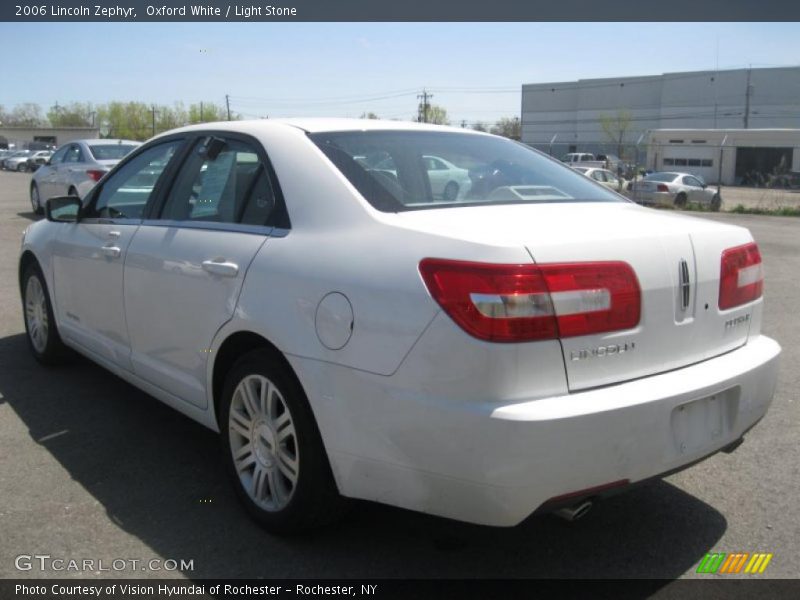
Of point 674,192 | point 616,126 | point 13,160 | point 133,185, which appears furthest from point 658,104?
point 133,185

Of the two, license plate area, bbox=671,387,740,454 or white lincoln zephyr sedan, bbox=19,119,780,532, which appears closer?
white lincoln zephyr sedan, bbox=19,119,780,532

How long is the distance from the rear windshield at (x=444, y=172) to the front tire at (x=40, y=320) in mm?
2892

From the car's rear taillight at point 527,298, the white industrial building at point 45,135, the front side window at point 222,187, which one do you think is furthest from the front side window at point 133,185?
the white industrial building at point 45,135

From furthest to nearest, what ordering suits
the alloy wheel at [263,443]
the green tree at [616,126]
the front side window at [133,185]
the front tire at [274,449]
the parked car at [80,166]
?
the green tree at [616,126] < the parked car at [80,166] < the front side window at [133,185] < the alloy wheel at [263,443] < the front tire at [274,449]

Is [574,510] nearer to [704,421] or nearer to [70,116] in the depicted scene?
[704,421]

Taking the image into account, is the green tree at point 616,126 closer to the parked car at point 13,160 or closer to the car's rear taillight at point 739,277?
the parked car at point 13,160

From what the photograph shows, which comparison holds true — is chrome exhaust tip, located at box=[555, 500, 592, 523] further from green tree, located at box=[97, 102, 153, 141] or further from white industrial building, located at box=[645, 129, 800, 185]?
green tree, located at box=[97, 102, 153, 141]

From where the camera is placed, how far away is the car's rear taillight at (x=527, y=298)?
2.38m

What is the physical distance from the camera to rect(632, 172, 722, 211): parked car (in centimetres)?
2533

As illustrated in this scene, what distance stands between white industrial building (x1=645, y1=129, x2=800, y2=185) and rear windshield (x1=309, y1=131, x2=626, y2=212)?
4611cm

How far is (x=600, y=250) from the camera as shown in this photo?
2541 millimetres

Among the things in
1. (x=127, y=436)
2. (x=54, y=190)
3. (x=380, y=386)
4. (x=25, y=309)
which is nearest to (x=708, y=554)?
(x=380, y=386)

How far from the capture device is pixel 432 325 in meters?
2.44

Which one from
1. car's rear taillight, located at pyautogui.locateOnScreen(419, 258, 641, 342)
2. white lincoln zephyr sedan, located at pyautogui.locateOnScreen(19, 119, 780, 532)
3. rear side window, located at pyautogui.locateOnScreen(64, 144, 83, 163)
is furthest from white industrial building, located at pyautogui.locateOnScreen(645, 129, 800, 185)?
car's rear taillight, located at pyautogui.locateOnScreen(419, 258, 641, 342)
